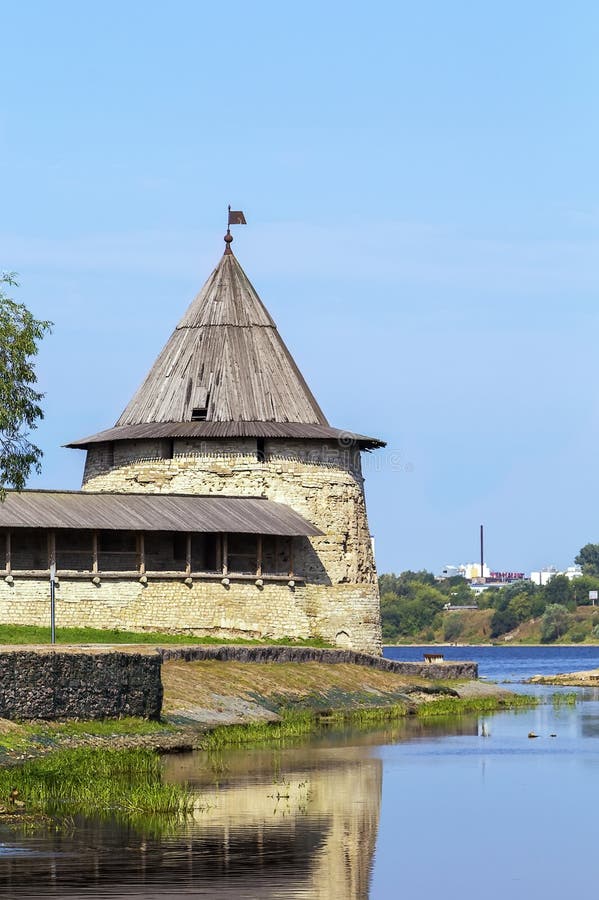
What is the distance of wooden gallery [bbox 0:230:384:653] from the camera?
139ft

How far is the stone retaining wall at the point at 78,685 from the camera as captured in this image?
26.3 m

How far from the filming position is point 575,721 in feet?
129

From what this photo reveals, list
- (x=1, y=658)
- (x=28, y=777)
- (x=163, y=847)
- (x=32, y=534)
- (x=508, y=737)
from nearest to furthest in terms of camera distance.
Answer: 1. (x=163, y=847)
2. (x=28, y=777)
3. (x=1, y=658)
4. (x=508, y=737)
5. (x=32, y=534)

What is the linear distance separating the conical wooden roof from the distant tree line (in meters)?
90.8

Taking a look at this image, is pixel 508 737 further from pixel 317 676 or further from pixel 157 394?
pixel 157 394

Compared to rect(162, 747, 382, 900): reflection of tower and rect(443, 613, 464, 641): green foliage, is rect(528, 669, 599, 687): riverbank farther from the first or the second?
rect(443, 613, 464, 641): green foliage

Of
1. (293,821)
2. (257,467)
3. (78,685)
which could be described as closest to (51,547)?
(257,467)

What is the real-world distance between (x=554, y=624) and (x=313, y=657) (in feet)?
334

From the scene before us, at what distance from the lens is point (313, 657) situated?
41.3 meters

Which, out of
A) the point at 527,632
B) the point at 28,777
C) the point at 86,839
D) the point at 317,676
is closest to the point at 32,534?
the point at 317,676

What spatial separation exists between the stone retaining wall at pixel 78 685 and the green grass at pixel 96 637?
8.94 m

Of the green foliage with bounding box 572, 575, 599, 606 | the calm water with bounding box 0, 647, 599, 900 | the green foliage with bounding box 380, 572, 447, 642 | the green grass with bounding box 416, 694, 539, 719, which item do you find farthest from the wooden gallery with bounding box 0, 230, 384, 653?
the green foliage with bounding box 572, 575, 599, 606

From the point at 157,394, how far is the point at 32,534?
7937 millimetres

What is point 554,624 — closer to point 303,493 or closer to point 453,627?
point 453,627
